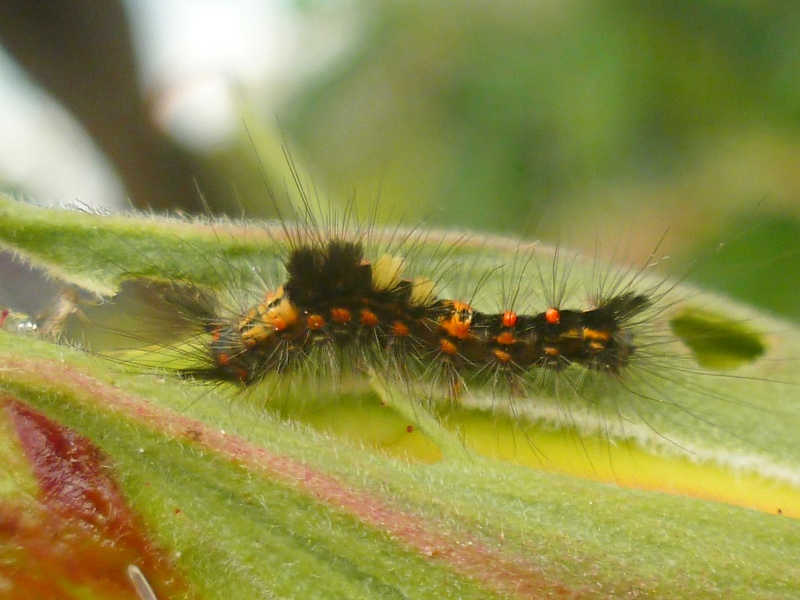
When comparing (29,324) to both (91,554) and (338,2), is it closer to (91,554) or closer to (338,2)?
(91,554)

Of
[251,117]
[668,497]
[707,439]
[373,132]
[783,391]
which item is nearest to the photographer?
[668,497]

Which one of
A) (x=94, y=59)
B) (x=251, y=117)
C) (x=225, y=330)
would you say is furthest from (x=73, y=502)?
(x=94, y=59)

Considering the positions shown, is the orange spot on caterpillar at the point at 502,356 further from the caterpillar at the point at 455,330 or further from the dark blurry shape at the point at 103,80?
the dark blurry shape at the point at 103,80

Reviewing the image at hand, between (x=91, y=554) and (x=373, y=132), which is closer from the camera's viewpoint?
(x=91, y=554)

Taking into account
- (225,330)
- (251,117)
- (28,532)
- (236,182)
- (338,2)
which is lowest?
(28,532)

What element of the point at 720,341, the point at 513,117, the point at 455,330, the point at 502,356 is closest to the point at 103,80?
the point at 513,117

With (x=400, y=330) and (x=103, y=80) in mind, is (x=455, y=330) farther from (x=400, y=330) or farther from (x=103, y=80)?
(x=103, y=80)

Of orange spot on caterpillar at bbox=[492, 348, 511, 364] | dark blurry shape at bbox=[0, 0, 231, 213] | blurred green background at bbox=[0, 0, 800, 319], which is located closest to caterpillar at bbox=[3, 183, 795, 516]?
orange spot on caterpillar at bbox=[492, 348, 511, 364]

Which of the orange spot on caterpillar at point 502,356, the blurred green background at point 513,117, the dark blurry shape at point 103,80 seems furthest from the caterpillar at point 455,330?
the dark blurry shape at point 103,80
